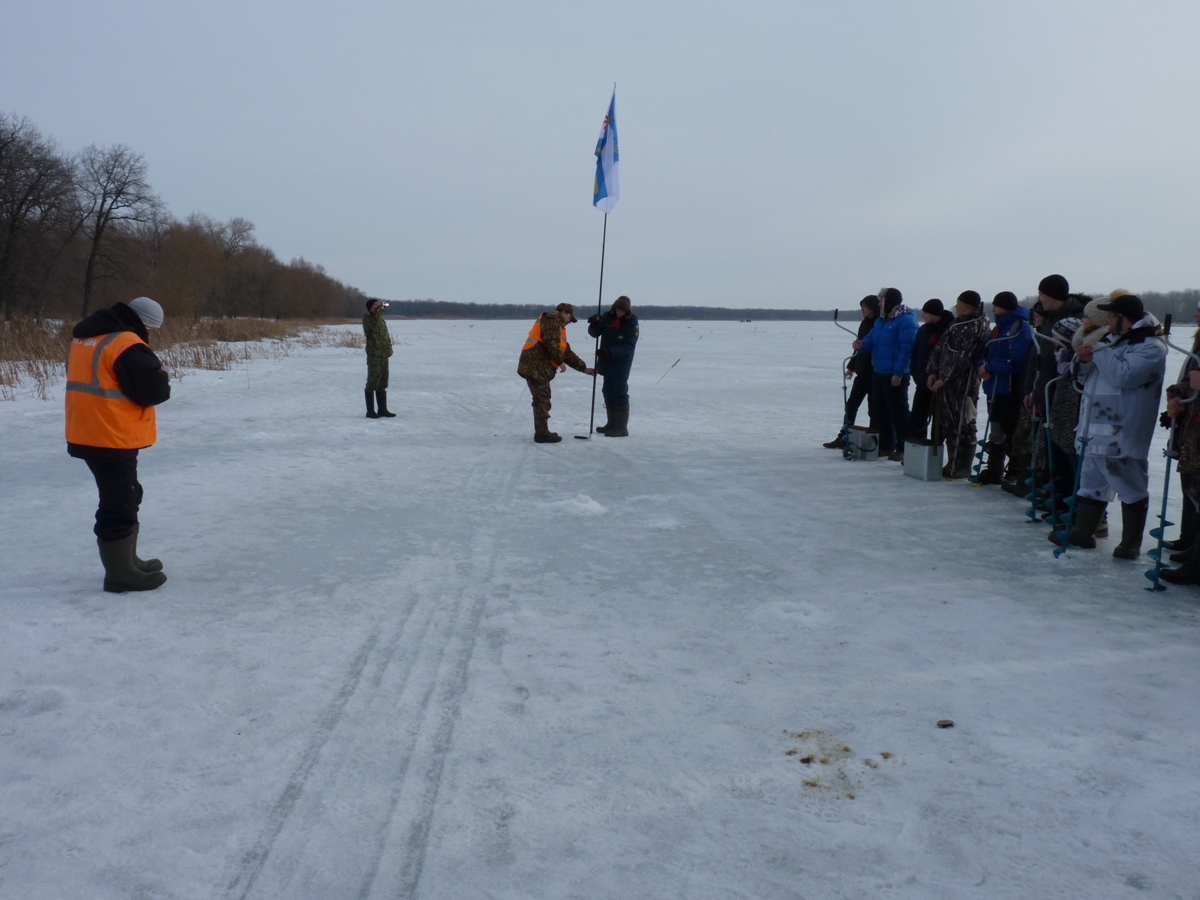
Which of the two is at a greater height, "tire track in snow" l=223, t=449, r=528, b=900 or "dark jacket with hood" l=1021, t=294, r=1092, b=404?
"dark jacket with hood" l=1021, t=294, r=1092, b=404

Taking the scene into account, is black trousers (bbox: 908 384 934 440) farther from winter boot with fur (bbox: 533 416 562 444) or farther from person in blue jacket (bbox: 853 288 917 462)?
winter boot with fur (bbox: 533 416 562 444)

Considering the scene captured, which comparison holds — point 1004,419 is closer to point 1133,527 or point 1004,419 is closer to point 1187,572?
point 1133,527

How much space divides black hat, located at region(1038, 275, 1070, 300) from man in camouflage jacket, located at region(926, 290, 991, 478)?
0.95 metres

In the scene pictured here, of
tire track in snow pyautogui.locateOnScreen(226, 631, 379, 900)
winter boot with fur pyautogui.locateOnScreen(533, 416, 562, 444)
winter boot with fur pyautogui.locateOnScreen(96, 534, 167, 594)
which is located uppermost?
winter boot with fur pyautogui.locateOnScreen(533, 416, 562, 444)

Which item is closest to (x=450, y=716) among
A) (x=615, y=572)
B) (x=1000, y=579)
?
(x=615, y=572)

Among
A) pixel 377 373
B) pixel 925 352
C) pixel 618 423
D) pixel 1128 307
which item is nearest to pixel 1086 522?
pixel 1128 307

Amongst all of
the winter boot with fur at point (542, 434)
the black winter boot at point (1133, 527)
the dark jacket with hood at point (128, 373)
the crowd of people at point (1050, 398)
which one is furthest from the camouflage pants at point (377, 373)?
the black winter boot at point (1133, 527)

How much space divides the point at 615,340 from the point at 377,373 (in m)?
3.67

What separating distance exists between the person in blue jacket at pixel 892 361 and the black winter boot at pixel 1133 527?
10.7 ft

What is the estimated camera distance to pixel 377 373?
11656 mm

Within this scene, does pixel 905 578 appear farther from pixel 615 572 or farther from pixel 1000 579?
pixel 615 572

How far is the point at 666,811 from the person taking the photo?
8.69 ft

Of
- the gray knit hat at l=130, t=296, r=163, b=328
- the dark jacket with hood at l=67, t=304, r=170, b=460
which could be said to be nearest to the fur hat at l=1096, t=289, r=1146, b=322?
the dark jacket with hood at l=67, t=304, r=170, b=460

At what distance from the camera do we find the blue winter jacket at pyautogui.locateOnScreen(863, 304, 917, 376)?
28.0ft
